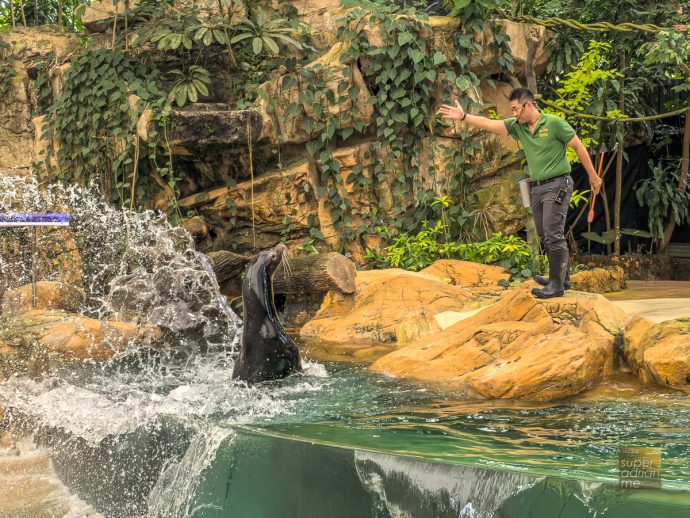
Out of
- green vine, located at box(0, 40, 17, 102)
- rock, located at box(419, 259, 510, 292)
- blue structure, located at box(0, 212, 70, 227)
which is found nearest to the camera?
blue structure, located at box(0, 212, 70, 227)

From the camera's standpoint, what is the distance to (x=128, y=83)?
10.1m

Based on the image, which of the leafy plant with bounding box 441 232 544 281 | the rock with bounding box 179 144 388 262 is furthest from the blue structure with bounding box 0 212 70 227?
the leafy plant with bounding box 441 232 544 281

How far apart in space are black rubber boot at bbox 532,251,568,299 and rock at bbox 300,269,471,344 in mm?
1323

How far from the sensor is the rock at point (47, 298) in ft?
25.5

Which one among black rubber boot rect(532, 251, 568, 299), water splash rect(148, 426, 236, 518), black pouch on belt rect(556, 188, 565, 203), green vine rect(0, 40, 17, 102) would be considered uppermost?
green vine rect(0, 40, 17, 102)

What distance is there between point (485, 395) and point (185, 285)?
148 inches

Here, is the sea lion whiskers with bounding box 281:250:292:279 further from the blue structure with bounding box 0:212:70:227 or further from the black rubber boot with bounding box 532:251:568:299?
the blue structure with bounding box 0:212:70:227

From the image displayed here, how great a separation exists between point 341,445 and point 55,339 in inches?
147

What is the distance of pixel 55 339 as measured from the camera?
6648 millimetres

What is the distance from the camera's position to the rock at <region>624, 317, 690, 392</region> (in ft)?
16.4

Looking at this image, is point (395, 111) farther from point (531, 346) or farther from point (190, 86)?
point (531, 346)

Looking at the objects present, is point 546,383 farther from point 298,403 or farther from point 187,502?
point 187,502

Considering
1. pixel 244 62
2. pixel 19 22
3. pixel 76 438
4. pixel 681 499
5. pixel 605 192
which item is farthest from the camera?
pixel 19 22

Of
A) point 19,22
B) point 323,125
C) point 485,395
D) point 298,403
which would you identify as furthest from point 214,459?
point 19,22
